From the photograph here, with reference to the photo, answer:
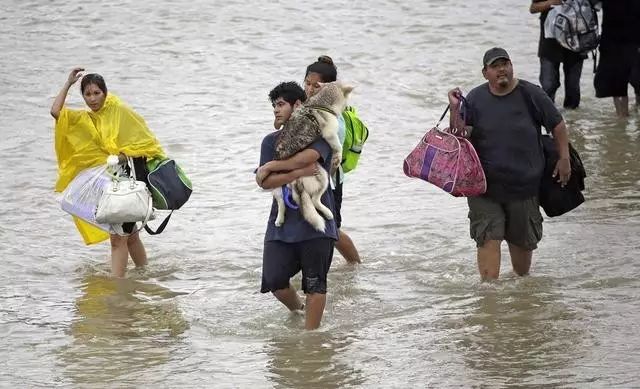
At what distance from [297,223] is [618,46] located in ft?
22.3

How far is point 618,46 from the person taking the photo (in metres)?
13.5

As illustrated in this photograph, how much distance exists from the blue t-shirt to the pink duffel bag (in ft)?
3.51

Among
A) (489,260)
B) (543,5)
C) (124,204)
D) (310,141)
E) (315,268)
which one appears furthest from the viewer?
(543,5)

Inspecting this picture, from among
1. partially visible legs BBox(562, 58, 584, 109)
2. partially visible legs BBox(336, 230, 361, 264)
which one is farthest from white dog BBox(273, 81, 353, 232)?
partially visible legs BBox(562, 58, 584, 109)

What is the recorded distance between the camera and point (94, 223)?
9.37 metres

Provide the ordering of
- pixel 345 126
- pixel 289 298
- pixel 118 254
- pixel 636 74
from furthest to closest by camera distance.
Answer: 1. pixel 636 74
2. pixel 118 254
3. pixel 345 126
4. pixel 289 298

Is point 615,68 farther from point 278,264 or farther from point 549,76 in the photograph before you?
point 278,264

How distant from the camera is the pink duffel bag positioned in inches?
337

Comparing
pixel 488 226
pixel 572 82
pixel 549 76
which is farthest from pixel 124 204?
pixel 572 82

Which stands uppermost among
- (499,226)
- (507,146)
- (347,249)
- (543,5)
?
(543,5)

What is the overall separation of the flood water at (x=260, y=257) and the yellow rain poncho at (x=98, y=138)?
0.91 metres

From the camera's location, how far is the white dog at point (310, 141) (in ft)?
25.1

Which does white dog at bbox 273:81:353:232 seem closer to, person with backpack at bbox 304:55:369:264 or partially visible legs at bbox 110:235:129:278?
person with backpack at bbox 304:55:369:264

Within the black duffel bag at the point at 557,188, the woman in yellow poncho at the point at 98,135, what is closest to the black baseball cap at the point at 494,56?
the black duffel bag at the point at 557,188
